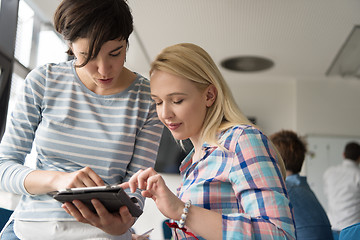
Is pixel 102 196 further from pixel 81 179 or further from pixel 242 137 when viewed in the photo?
pixel 242 137

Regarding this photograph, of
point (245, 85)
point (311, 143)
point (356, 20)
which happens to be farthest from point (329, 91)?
point (356, 20)

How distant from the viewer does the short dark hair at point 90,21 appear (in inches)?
51.8

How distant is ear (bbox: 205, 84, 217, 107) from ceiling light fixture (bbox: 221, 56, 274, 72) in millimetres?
4443

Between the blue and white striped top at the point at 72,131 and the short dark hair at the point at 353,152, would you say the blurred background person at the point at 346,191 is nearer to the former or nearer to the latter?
the short dark hair at the point at 353,152

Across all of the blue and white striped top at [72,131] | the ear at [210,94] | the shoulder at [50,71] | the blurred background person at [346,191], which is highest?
the shoulder at [50,71]

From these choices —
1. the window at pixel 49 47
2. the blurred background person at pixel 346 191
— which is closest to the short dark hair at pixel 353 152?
the blurred background person at pixel 346 191

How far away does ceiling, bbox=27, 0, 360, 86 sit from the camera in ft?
14.1

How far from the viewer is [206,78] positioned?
4.74 ft

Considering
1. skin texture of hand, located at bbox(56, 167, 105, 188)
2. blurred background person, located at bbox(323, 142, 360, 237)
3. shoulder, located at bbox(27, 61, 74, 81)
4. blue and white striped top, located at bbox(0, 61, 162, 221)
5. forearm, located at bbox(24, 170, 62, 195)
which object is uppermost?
shoulder, located at bbox(27, 61, 74, 81)

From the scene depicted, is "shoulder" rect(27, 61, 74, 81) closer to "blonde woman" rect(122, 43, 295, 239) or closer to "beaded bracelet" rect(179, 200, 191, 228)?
"blonde woman" rect(122, 43, 295, 239)

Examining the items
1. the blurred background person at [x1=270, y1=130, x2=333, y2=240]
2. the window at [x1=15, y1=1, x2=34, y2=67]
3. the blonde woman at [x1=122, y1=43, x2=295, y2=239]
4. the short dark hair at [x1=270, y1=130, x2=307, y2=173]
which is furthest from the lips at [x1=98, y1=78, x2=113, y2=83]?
the window at [x1=15, y1=1, x2=34, y2=67]

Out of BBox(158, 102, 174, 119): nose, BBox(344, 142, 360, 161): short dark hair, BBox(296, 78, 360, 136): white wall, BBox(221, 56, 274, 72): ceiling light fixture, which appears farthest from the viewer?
BBox(296, 78, 360, 136): white wall

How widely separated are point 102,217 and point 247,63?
5.12m

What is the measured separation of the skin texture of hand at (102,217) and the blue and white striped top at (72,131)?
17 centimetres
